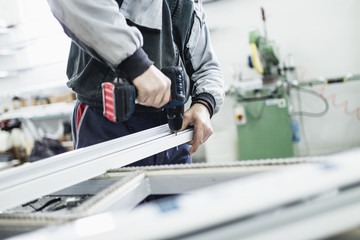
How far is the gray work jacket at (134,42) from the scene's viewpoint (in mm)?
639

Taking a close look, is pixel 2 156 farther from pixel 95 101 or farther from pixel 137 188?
pixel 137 188

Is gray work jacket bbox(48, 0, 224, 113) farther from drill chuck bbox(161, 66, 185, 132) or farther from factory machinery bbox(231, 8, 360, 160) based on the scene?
factory machinery bbox(231, 8, 360, 160)

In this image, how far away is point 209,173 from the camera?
0.52 meters

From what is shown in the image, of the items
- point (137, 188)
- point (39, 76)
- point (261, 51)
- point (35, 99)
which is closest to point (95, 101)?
point (137, 188)

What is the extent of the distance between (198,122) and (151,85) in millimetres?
305

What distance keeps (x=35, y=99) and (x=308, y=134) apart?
3.44m

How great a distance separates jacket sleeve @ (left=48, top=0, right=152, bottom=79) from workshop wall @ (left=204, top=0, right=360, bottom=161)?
2096mm

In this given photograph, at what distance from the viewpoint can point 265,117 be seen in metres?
2.44

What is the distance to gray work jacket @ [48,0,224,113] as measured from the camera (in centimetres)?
64

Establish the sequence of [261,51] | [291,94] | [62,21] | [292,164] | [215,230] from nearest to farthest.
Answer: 1. [215,230]
2. [292,164]
3. [62,21]
4. [261,51]
5. [291,94]

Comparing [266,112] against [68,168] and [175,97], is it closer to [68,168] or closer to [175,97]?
[175,97]

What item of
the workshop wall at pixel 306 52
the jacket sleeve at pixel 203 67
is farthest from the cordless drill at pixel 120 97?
the workshop wall at pixel 306 52

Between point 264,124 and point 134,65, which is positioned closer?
point 134,65

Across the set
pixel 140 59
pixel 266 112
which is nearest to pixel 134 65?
pixel 140 59
